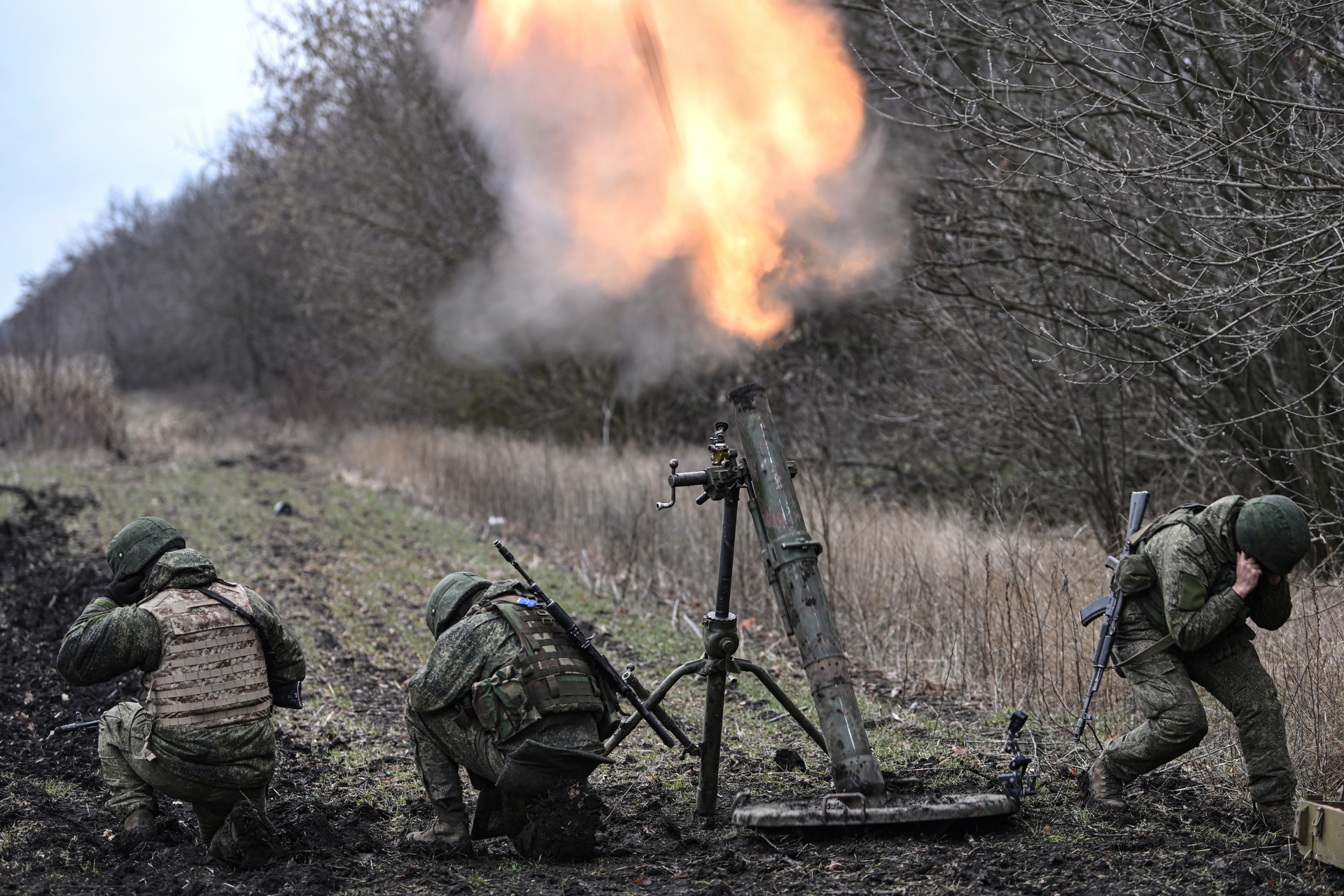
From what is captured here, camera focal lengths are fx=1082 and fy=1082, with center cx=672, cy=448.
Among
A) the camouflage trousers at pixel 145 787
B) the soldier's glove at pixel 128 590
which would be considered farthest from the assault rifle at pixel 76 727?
the soldier's glove at pixel 128 590

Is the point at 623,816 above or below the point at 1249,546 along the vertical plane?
below

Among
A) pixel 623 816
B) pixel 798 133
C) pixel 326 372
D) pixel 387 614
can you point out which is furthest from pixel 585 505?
pixel 326 372

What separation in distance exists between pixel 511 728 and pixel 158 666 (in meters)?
1.56

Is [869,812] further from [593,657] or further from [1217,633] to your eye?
[1217,633]

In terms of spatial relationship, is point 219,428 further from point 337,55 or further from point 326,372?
point 337,55

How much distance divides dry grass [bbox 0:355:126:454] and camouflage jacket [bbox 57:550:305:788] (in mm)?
20935

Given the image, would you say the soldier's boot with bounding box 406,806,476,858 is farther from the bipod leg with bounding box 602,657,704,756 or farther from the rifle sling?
the rifle sling

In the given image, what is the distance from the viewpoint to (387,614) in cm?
965

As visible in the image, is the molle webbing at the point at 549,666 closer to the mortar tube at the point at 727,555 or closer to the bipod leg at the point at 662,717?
the bipod leg at the point at 662,717

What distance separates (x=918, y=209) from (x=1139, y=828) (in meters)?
7.21

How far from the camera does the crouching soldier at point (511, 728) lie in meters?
4.48

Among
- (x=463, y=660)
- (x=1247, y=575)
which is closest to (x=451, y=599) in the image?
(x=463, y=660)

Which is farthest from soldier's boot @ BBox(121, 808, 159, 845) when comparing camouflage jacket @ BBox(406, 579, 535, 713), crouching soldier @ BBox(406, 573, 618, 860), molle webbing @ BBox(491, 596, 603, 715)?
molle webbing @ BBox(491, 596, 603, 715)

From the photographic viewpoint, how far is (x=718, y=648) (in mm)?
4793
